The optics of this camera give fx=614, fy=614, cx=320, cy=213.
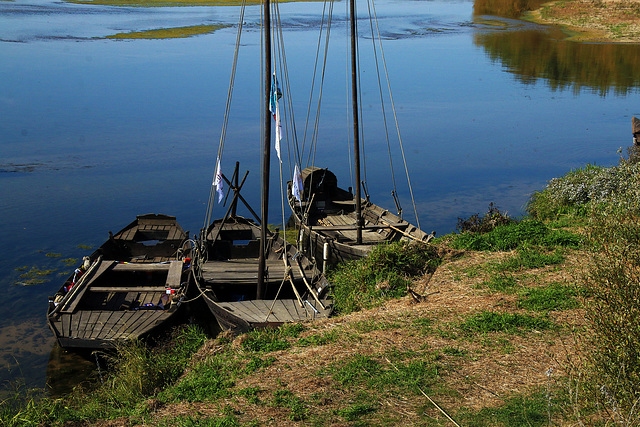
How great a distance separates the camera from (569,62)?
65.1 metres

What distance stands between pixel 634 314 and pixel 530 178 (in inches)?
1073

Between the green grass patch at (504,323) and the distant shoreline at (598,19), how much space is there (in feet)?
237

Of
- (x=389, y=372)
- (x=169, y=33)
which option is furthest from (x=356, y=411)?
(x=169, y=33)

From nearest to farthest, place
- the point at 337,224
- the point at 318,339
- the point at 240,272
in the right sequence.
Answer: the point at 318,339 < the point at 240,272 < the point at 337,224

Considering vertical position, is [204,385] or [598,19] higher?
[598,19]

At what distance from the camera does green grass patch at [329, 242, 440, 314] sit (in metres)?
15.5

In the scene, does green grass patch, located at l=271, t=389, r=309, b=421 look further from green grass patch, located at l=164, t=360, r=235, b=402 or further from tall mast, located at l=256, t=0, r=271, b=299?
tall mast, located at l=256, t=0, r=271, b=299

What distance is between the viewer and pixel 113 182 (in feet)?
105

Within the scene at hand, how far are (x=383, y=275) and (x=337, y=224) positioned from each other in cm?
954

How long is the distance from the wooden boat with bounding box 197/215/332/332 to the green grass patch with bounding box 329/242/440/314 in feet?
1.96

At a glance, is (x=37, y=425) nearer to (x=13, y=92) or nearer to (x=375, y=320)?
(x=375, y=320)

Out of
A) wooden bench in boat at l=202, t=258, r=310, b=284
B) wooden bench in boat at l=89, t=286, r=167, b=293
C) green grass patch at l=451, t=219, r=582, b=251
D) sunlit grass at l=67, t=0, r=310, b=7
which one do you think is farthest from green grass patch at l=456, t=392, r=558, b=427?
sunlit grass at l=67, t=0, r=310, b=7

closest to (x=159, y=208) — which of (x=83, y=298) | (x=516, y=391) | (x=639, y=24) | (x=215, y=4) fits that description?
(x=83, y=298)

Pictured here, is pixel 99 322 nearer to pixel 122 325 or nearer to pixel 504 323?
pixel 122 325
